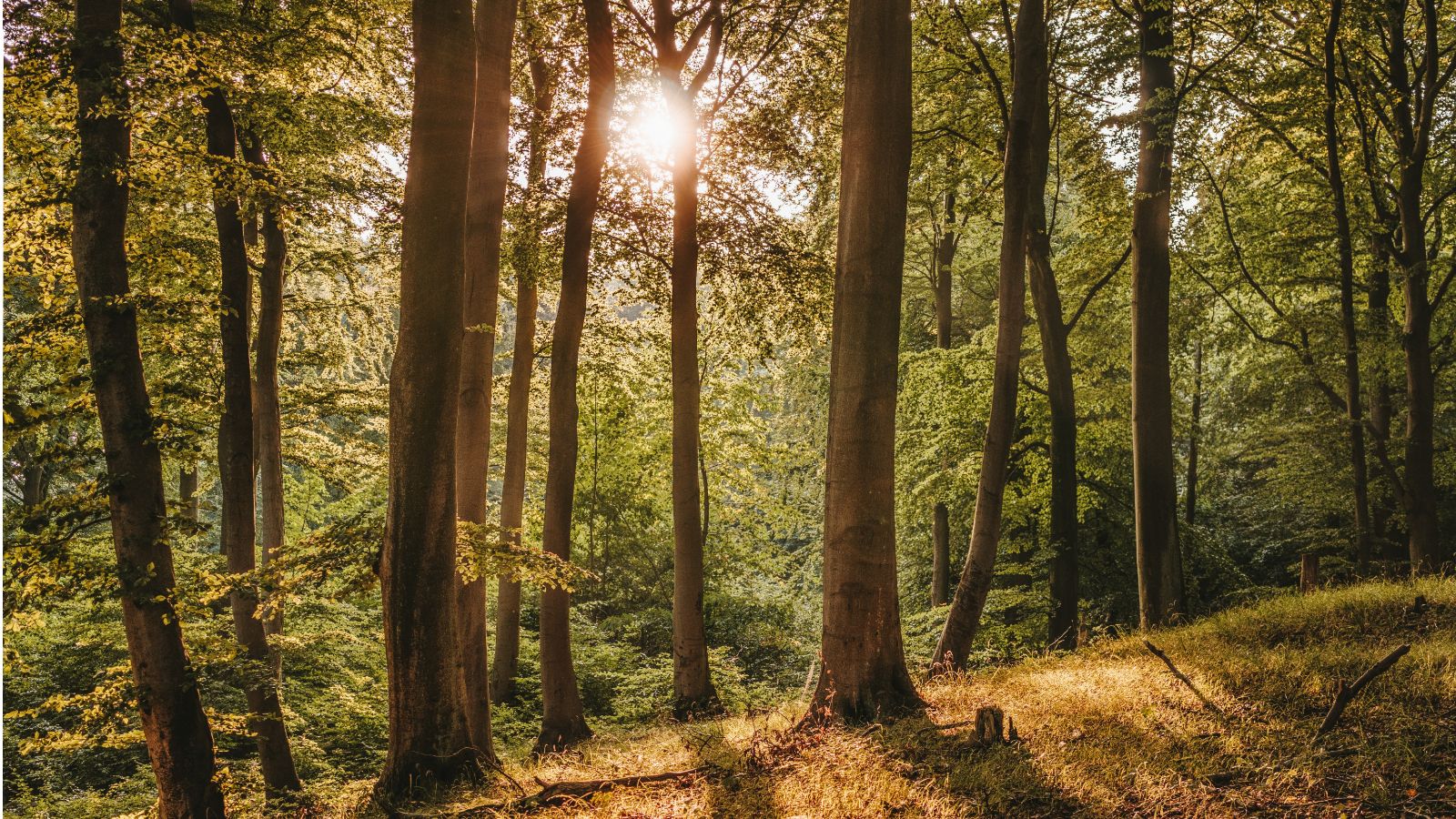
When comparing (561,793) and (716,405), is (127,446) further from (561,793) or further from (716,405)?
(716,405)

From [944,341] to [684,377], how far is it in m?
10.5

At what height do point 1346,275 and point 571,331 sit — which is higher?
point 1346,275

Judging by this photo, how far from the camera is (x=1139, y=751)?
176 inches

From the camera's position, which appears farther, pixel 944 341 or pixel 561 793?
pixel 944 341

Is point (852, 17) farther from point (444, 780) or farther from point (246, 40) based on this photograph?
point (444, 780)

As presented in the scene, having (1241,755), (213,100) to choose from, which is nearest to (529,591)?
(213,100)

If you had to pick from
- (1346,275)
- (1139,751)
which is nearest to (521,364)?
(1139,751)

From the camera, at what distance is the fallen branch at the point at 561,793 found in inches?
181

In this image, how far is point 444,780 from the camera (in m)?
5.75

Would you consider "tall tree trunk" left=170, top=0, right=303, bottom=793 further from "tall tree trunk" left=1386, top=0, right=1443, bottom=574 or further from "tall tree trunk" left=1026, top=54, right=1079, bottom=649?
"tall tree trunk" left=1386, top=0, right=1443, bottom=574

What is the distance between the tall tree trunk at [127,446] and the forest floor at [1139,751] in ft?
9.57

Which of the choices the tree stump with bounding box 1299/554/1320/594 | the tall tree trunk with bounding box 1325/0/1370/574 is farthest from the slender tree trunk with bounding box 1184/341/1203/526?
the tree stump with bounding box 1299/554/1320/594

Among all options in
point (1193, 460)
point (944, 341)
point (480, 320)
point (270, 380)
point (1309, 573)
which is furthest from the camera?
point (1193, 460)

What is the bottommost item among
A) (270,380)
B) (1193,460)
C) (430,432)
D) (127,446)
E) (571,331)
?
(1193,460)
